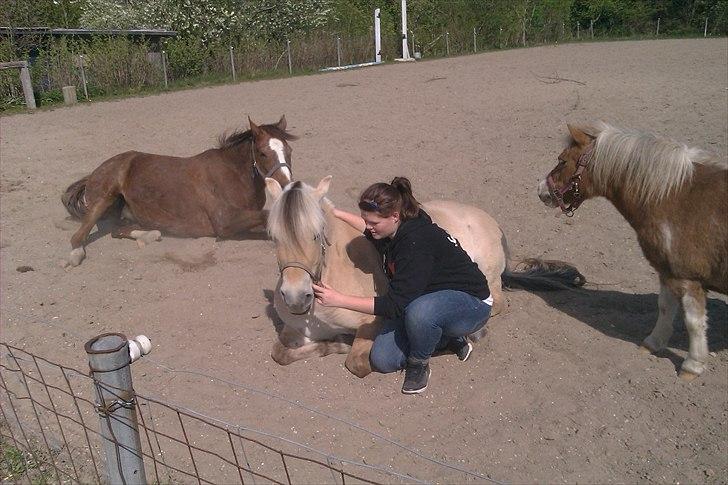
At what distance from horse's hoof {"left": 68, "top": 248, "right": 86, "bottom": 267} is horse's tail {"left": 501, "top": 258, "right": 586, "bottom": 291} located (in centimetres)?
418

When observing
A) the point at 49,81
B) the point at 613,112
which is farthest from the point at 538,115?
the point at 49,81

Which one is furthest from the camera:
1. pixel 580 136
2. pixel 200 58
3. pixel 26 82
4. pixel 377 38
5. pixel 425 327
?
pixel 377 38

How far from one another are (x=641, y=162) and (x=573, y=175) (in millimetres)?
467

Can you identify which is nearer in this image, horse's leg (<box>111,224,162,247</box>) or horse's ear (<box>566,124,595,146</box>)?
horse's ear (<box>566,124,595,146</box>)

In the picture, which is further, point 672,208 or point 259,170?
point 259,170

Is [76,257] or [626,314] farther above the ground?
[76,257]

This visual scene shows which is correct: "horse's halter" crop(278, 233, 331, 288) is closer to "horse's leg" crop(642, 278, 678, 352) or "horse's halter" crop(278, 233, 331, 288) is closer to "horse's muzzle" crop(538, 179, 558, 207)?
"horse's muzzle" crop(538, 179, 558, 207)

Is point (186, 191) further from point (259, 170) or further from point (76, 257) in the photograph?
point (76, 257)

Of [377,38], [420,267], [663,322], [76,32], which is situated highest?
[76,32]

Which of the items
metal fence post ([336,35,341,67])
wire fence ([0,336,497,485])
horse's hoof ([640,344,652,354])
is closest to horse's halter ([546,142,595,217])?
horse's hoof ([640,344,652,354])

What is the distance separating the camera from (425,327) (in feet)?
12.7

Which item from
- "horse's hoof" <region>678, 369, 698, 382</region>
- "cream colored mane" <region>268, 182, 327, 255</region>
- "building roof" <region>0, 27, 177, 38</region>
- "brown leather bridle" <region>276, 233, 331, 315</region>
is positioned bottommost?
"horse's hoof" <region>678, 369, 698, 382</region>

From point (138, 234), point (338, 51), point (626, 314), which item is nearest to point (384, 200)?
point (626, 314)

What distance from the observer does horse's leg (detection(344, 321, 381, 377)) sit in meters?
4.19
